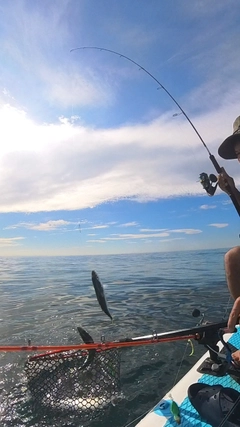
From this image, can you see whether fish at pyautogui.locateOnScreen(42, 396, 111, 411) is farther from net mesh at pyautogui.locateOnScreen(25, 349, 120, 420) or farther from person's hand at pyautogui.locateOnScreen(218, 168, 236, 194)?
person's hand at pyautogui.locateOnScreen(218, 168, 236, 194)

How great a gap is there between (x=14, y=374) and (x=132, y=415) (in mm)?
2535

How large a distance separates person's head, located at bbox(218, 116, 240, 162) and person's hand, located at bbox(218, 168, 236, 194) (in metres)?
0.35

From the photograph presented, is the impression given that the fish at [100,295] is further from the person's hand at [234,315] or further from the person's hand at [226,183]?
the person's hand at [226,183]

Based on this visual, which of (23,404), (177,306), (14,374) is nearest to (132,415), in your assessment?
(23,404)

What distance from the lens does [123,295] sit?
14078 millimetres

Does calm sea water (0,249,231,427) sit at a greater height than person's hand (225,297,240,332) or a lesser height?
lesser

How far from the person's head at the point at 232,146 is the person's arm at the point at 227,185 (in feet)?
1.16

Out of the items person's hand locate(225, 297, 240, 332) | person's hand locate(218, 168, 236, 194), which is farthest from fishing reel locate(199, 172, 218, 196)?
person's hand locate(225, 297, 240, 332)

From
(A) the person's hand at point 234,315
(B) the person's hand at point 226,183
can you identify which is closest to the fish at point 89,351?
(A) the person's hand at point 234,315

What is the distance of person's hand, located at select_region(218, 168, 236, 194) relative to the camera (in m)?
3.73

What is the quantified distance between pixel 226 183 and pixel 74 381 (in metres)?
3.47

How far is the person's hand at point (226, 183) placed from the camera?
147 inches

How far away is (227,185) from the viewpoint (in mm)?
3736

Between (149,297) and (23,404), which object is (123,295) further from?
(23,404)
